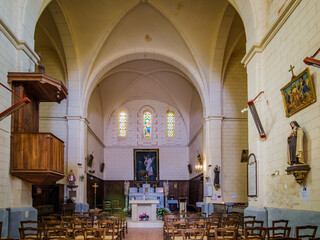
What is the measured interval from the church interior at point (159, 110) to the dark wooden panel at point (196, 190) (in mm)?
179

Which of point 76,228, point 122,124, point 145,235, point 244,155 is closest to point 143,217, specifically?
point 145,235

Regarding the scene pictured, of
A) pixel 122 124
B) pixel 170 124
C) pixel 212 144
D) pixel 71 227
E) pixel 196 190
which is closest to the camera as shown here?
pixel 71 227

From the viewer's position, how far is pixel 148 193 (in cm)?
2411

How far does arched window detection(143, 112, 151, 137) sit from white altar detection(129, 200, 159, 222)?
10551mm

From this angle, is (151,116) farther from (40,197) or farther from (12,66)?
(12,66)

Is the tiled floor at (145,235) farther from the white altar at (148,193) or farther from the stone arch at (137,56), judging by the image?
the white altar at (148,193)

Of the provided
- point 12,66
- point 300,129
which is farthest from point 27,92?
point 300,129

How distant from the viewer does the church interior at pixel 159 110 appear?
831 cm

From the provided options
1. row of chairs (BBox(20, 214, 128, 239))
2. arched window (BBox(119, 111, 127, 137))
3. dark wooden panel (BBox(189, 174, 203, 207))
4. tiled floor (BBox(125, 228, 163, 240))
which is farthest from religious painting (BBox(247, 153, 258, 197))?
arched window (BBox(119, 111, 127, 137))

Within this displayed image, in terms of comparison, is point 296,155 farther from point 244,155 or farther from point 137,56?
point 137,56

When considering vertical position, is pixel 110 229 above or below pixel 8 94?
below

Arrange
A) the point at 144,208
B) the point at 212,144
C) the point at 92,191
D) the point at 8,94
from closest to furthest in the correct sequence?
1. the point at 8,94
2. the point at 144,208
3. the point at 212,144
4. the point at 92,191

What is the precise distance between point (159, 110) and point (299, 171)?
68.2 ft

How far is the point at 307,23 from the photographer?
7.59 m
